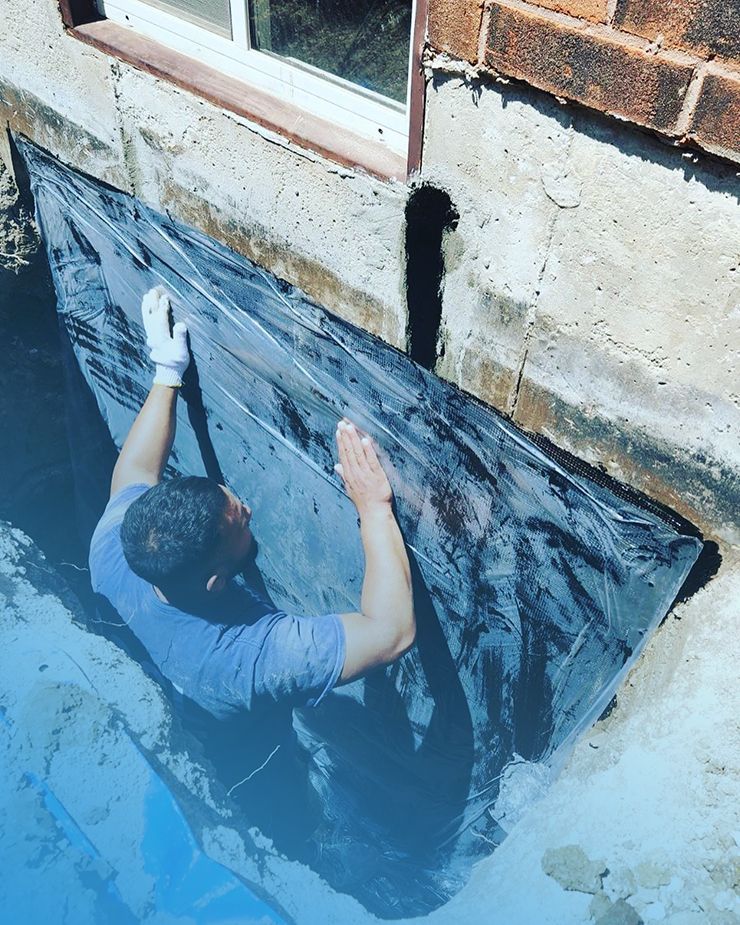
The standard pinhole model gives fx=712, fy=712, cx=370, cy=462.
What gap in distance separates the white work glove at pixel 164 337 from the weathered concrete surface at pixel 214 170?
0.34 metres

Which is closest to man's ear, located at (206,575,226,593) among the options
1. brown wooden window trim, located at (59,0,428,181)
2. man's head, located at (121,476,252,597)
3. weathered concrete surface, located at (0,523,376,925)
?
man's head, located at (121,476,252,597)

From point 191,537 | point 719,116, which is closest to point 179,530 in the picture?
point 191,537

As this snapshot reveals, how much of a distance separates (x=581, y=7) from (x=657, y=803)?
1.87 meters

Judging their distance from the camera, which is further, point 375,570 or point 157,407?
point 157,407

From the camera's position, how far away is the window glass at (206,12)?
5.92 feet

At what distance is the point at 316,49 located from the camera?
5.54 ft

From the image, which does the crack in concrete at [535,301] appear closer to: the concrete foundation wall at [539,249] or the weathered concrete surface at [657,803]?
the concrete foundation wall at [539,249]

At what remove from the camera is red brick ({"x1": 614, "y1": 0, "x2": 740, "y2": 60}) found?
0.99 meters

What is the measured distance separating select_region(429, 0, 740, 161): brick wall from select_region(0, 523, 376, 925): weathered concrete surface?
9.78ft

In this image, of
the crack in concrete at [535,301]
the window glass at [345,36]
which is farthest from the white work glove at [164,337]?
the crack in concrete at [535,301]

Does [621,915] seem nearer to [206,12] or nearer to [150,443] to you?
[150,443]

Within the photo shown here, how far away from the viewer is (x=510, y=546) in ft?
6.12

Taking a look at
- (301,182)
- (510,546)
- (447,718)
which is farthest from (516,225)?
(447,718)

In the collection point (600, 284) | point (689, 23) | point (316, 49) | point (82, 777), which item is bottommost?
point (82, 777)
